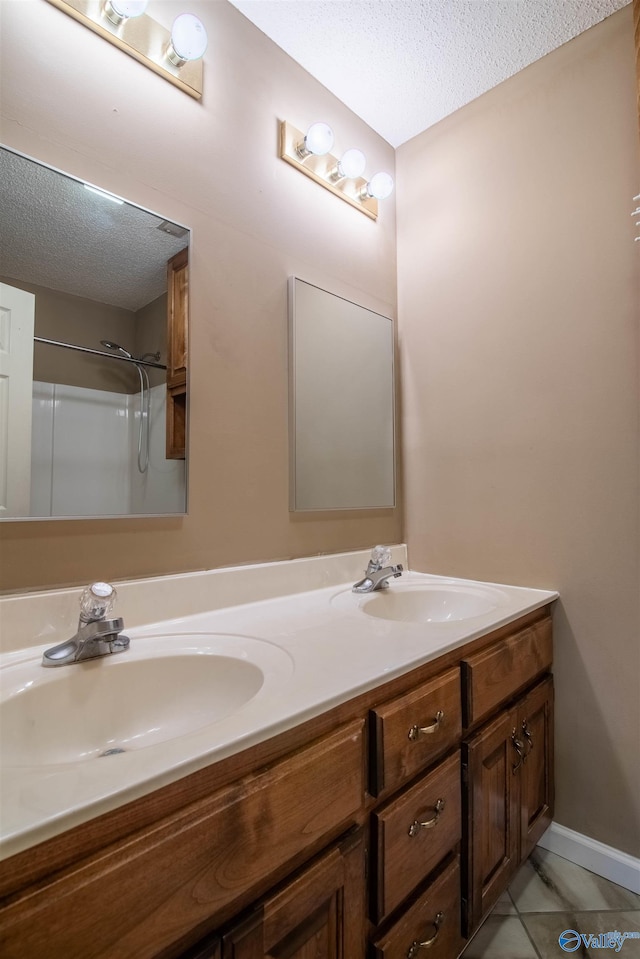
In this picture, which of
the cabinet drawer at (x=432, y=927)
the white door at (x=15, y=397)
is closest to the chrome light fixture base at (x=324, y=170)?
the white door at (x=15, y=397)

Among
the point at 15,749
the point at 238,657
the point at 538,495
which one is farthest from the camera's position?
the point at 538,495

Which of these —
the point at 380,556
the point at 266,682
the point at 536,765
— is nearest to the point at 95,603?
the point at 266,682

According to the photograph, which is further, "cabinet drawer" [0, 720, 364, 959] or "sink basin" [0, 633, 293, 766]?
"sink basin" [0, 633, 293, 766]

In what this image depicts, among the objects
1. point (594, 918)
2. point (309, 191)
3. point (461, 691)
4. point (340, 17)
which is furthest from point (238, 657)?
point (340, 17)

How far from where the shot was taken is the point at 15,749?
0.63m

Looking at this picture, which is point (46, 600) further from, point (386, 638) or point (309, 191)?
point (309, 191)

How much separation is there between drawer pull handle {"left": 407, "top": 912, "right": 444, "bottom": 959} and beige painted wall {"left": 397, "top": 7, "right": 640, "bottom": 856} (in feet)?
2.23

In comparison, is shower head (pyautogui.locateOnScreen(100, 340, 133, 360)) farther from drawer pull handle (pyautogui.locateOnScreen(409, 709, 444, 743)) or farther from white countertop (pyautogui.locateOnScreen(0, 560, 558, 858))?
drawer pull handle (pyautogui.locateOnScreen(409, 709, 444, 743))

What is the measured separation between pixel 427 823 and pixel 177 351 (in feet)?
3.70

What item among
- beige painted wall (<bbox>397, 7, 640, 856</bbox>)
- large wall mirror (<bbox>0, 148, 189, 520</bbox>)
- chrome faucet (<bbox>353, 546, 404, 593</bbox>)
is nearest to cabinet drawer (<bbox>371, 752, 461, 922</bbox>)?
chrome faucet (<bbox>353, 546, 404, 593</bbox>)

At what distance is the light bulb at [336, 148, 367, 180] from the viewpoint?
1.48 meters

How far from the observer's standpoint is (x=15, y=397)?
88 cm

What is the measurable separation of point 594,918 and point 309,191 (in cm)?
218

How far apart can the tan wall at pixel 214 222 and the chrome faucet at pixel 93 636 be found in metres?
0.14
